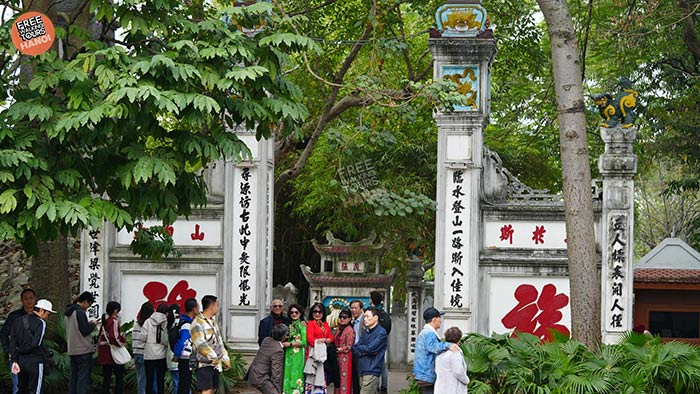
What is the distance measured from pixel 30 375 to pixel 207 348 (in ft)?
7.55

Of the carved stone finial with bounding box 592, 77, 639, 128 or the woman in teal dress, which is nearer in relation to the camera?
the woman in teal dress

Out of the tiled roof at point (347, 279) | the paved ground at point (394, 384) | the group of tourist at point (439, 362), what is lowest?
the paved ground at point (394, 384)

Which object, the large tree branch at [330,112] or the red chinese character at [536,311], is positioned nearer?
the red chinese character at [536,311]

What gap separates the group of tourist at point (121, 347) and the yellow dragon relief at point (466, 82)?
505 centimetres

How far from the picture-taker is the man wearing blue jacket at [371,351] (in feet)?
42.3

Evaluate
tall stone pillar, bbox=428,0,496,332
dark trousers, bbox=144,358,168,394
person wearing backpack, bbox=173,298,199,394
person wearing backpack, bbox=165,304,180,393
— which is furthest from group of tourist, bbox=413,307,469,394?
tall stone pillar, bbox=428,0,496,332

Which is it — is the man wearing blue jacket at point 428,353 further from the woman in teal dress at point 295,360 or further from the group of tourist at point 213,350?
the woman in teal dress at point 295,360

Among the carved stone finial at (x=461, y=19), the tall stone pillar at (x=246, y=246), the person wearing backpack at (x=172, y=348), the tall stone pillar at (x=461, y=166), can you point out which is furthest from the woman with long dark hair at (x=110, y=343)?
the carved stone finial at (x=461, y=19)

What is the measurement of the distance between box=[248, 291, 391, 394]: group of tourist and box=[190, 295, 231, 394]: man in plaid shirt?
0.53m

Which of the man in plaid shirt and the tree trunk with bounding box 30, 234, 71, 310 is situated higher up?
the tree trunk with bounding box 30, 234, 71, 310

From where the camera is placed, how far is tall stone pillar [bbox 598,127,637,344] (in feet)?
49.4

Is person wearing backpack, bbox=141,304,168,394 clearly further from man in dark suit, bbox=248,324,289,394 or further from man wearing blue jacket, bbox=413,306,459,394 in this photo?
man wearing blue jacket, bbox=413,306,459,394

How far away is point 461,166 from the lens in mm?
15578

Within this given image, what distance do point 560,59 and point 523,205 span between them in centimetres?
395
